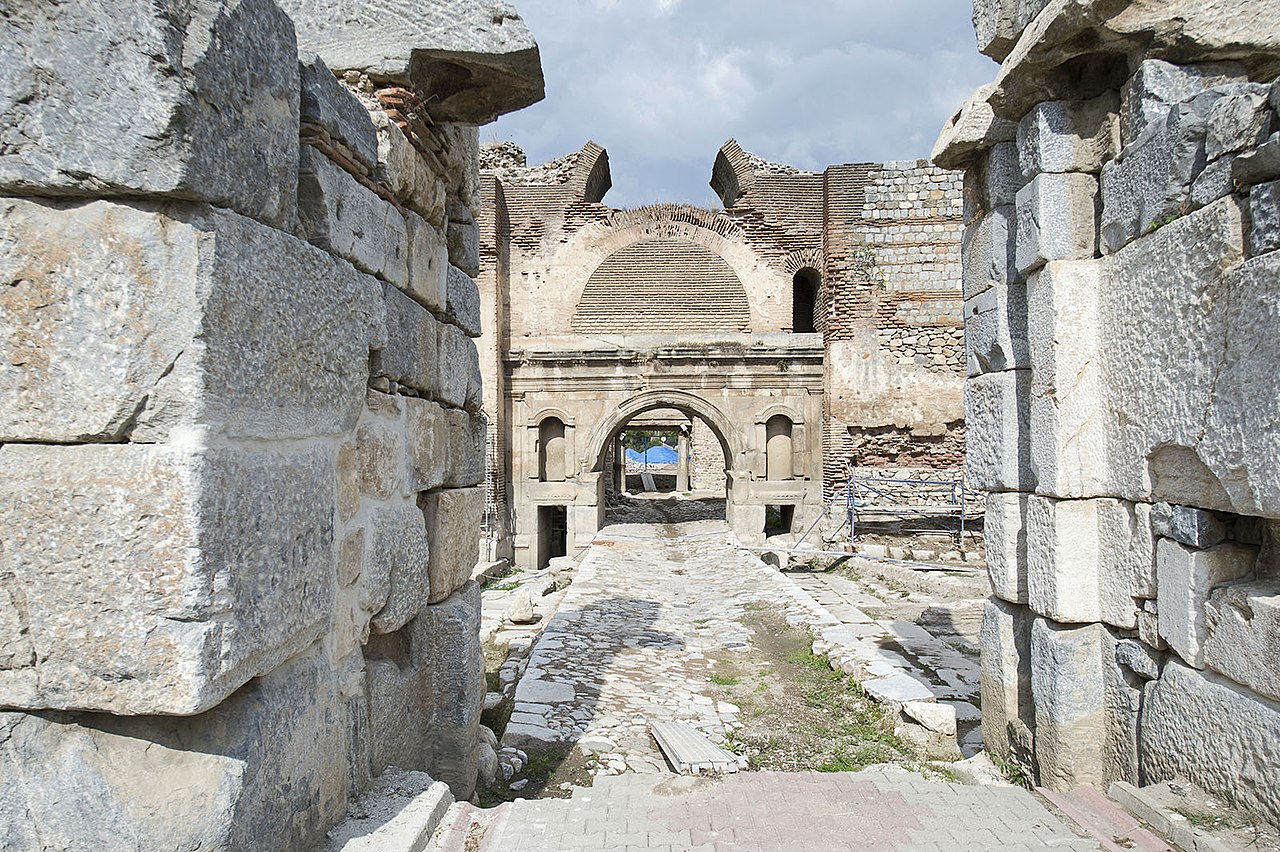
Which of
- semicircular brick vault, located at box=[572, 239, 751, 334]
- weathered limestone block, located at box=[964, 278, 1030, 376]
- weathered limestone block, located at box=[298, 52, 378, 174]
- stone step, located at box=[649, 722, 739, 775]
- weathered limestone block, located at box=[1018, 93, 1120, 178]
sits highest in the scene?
semicircular brick vault, located at box=[572, 239, 751, 334]

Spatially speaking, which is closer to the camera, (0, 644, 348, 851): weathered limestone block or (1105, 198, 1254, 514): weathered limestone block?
(0, 644, 348, 851): weathered limestone block

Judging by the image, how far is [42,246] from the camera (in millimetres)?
1468

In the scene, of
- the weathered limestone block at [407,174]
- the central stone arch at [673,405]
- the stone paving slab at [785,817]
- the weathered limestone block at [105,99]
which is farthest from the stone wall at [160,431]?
the central stone arch at [673,405]

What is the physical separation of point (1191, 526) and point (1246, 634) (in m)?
0.40

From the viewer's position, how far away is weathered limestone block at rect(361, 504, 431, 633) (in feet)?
8.06

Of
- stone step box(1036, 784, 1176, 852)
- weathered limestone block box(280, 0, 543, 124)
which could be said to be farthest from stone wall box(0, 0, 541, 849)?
stone step box(1036, 784, 1176, 852)

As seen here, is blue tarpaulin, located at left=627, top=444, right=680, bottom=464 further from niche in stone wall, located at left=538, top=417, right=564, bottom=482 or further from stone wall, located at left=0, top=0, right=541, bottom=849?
stone wall, located at left=0, top=0, right=541, bottom=849

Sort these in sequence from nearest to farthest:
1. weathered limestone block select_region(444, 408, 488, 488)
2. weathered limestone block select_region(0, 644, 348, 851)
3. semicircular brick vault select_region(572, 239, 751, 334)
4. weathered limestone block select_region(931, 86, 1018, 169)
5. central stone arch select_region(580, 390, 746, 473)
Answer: weathered limestone block select_region(0, 644, 348, 851) → weathered limestone block select_region(444, 408, 488, 488) → weathered limestone block select_region(931, 86, 1018, 169) → central stone arch select_region(580, 390, 746, 473) → semicircular brick vault select_region(572, 239, 751, 334)

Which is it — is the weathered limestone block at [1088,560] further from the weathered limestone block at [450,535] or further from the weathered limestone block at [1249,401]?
the weathered limestone block at [450,535]

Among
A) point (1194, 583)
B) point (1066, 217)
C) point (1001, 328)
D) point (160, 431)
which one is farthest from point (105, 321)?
point (1001, 328)

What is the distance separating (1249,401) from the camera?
7.88 feet

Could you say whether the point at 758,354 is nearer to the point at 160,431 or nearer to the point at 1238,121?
the point at 1238,121

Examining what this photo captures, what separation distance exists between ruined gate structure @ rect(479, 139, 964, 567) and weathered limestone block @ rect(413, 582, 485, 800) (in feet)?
37.0

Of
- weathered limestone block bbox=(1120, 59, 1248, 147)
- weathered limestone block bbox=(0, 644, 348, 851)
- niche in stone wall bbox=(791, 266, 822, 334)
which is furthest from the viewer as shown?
niche in stone wall bbox=(791, 266, 822, 334)
